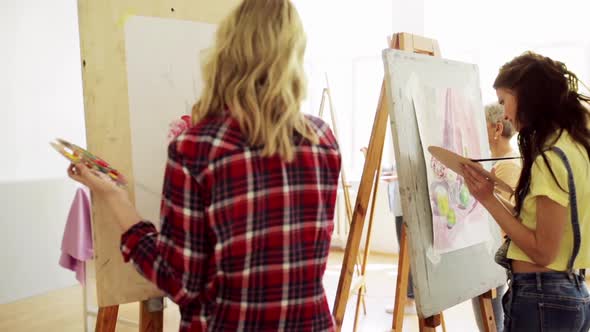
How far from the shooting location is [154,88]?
4.76 feet

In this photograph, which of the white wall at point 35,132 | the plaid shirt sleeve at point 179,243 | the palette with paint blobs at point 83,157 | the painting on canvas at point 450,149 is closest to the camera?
the plaid shirt sleeve at point 179,243

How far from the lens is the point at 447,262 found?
5.42 feet

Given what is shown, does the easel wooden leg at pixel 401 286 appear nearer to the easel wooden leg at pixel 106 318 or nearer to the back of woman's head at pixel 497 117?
the back of woman's head at pixel 497 117

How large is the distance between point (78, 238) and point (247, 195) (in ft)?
6.87

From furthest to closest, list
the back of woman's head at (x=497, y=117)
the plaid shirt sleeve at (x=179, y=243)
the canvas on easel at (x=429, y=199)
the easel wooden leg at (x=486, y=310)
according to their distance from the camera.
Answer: the back of woman's head at (x=497, y=117)
the easel wooden leg at (x=486, y=310)
the canvas on easel at (x=429, y=199)
the plaid shirt sleeve at (x=179, y=243)

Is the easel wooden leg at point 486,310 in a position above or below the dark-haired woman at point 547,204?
below

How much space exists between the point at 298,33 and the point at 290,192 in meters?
0.33

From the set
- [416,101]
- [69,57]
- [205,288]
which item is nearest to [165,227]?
[205,288]

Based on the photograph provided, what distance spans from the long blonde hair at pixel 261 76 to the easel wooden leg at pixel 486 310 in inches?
46.5

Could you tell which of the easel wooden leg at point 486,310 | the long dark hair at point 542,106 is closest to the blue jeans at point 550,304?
the long dark hair at point 542,106

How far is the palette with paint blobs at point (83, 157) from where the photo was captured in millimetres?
1143

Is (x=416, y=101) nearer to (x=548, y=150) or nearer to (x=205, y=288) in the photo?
(x=548, y=150)

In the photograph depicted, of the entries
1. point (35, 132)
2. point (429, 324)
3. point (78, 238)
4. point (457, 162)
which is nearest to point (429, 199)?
point (457, 162)

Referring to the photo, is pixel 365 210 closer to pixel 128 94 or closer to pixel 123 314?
pixel 128 94
